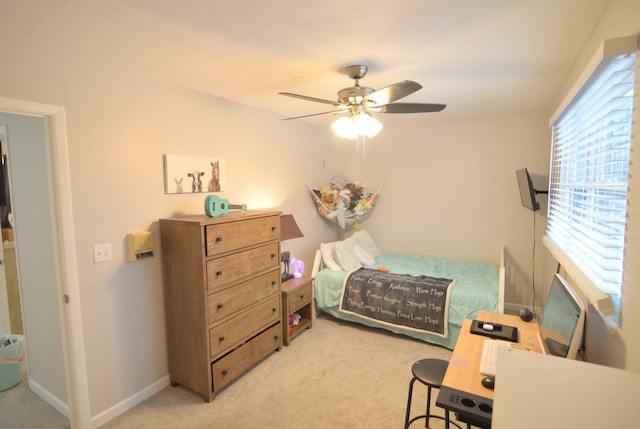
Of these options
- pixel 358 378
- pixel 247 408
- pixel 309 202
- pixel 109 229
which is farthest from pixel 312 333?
pixel 109 229

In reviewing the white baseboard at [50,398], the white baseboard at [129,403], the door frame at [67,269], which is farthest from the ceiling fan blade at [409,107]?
the white baseboard at [50,398]

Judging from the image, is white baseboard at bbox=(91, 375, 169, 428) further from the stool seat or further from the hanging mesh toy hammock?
the hanging mesh toy hammock

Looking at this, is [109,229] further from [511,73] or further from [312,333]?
[511,73]

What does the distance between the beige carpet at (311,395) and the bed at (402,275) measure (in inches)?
9.7

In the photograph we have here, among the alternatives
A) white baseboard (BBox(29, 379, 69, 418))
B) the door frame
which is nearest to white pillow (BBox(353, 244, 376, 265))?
the door frame

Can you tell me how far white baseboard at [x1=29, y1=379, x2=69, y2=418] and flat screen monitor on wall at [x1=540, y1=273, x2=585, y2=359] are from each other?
297 centimetres

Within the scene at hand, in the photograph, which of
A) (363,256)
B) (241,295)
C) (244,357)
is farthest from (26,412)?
(363,256)

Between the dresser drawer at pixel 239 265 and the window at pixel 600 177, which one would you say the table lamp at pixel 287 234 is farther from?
the window at pixel 600 177

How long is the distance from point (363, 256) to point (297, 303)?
1.12m

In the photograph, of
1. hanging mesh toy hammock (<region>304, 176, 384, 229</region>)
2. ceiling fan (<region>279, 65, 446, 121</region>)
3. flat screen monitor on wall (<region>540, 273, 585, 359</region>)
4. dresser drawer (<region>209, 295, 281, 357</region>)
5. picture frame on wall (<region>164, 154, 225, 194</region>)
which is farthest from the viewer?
hanging mesh toy hammock (<region>304, 176, 384, 229</region>)

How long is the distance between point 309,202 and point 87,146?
2554mm

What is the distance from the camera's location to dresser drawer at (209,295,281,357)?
2.37 metres

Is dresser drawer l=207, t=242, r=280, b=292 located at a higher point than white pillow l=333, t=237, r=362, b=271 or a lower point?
higher

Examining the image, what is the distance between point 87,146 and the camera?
2018mm
